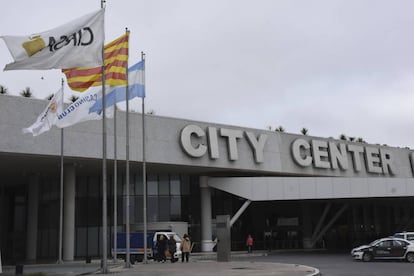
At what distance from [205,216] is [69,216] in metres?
11.1

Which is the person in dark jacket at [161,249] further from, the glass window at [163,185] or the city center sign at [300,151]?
the glass window at [163,185]

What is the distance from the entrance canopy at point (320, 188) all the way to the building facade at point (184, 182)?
7cm

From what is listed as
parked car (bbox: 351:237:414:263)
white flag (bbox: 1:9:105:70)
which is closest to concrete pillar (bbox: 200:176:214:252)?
parked car (bbox: 351:237:414:263)

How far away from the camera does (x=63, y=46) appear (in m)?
18.5

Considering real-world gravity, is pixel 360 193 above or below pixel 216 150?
below

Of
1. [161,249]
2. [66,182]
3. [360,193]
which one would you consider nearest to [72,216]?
[66,182]

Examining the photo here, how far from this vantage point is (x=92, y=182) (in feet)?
145

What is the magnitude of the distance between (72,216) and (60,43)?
20.5 m

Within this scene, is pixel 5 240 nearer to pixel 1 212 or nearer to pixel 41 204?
pixel 1 212

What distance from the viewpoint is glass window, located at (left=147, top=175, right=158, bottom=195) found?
143 feet

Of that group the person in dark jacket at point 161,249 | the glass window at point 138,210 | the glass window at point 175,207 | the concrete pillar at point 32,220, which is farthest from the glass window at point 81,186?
the person in dark jacket at point 161,249

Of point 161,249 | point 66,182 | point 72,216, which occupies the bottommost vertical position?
point 161,249

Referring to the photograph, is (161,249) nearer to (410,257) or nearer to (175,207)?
(175,207)

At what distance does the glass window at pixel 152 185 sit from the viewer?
Answer: 1711 inches
